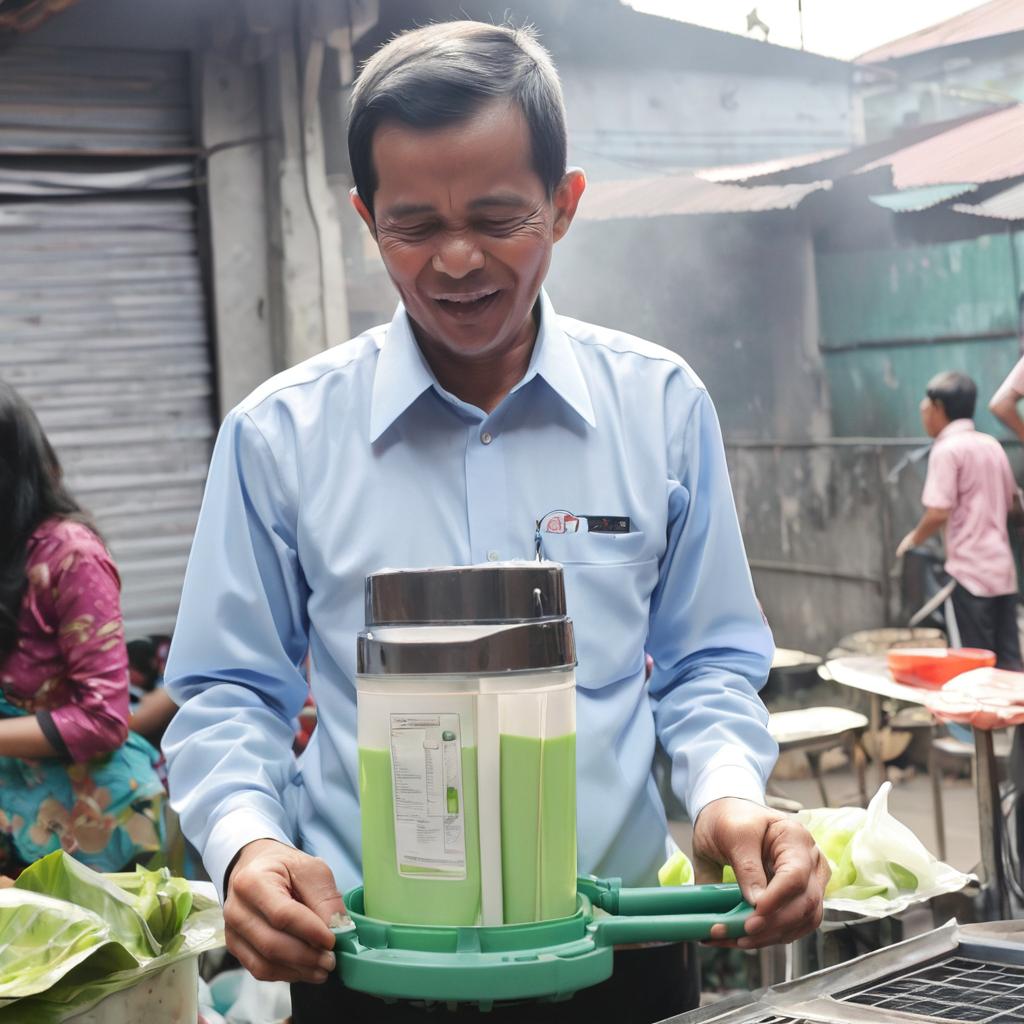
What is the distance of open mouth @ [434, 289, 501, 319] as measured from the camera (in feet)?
4.89

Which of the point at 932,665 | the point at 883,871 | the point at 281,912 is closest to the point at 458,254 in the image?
the point at 281,912

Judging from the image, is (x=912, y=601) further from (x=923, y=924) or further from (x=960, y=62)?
(x=960, y=62)

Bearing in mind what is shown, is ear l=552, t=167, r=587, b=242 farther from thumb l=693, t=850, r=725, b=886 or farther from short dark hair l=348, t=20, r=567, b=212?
thumb l=693, t=850, r=725, b=886

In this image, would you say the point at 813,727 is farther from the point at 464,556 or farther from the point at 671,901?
the point at 671,901

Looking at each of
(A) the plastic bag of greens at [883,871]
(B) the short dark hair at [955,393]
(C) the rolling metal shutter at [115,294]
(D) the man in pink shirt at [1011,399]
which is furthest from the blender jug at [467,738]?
(C) the rolling metal shutter at [115,294]

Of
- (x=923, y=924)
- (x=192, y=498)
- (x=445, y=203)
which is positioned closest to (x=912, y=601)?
(x=923, y=924)

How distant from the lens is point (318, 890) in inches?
48.6

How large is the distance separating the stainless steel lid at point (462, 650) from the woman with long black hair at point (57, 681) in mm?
2009

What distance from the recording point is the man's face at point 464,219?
142 centimetres

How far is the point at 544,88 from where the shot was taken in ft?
4.90

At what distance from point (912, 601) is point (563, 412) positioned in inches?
145

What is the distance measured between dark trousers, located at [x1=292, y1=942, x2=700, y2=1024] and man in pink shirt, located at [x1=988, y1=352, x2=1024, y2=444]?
335 centimetres

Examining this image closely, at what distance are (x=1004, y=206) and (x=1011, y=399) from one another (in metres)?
0.63

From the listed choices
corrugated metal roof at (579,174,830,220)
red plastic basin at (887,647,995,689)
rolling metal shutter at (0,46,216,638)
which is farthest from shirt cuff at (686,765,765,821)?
corrugated metal roof at (579,174,830,220)
